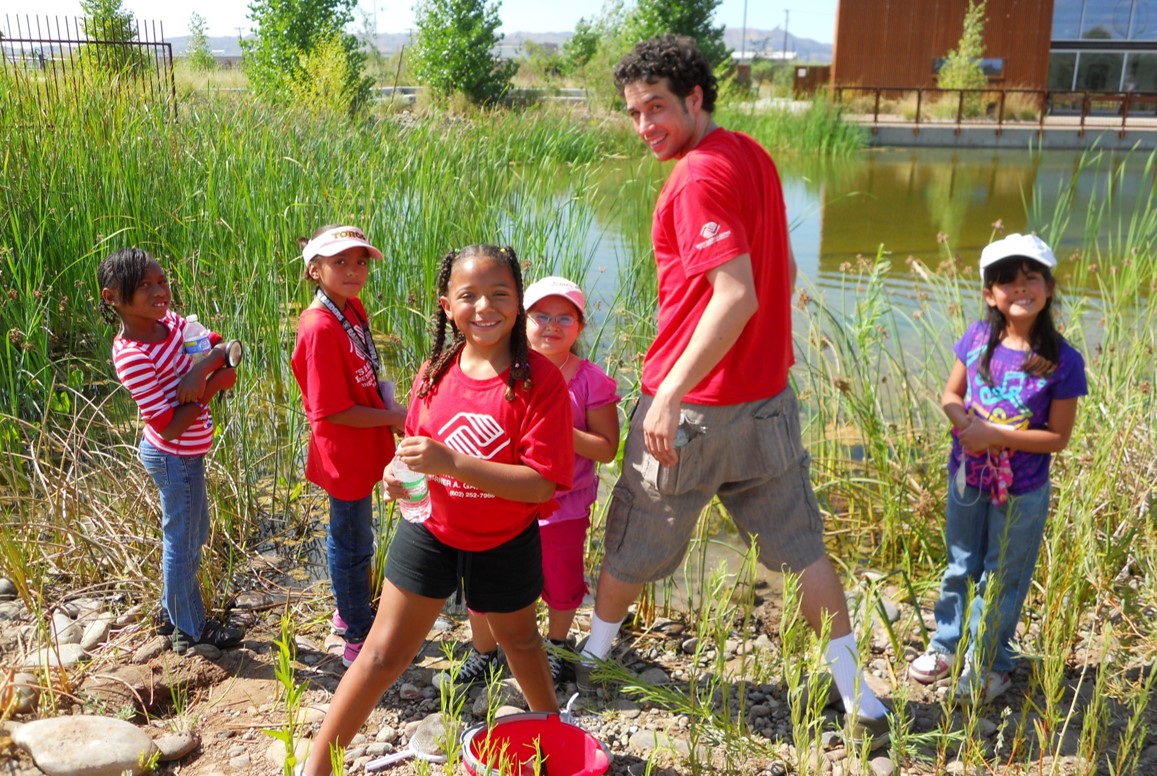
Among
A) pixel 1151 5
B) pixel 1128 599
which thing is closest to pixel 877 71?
pixel 1151 5

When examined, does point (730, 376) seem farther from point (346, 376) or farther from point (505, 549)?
point (346, 376)

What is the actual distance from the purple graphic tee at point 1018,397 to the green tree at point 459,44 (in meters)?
24.0

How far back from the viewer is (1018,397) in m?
2.54

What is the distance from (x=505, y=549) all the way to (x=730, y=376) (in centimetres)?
68

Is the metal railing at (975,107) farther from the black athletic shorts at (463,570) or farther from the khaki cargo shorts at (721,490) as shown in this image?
the black athletic shorts at (463,570)

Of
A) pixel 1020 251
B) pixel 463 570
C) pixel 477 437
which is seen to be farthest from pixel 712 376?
pixel 1020 251

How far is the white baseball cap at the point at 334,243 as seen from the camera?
2559 millimetres

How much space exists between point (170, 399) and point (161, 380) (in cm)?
5

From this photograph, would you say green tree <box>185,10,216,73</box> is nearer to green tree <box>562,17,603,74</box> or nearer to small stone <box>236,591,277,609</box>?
small stone <box>236,591,277,609</box>

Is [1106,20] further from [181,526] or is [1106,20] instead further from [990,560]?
[181,526]

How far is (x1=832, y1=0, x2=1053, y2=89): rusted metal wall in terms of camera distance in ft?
104

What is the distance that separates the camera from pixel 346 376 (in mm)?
2543

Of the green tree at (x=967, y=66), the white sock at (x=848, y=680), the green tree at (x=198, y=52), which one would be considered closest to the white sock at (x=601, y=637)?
the white sock at (x=848, y=680)

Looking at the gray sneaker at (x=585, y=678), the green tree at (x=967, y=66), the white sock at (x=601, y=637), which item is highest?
the green tree at (x=967, y=66)
